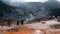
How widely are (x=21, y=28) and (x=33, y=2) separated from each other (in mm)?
568

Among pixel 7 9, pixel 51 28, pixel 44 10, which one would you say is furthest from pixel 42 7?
pixel 7 9

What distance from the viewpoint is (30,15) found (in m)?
2.95

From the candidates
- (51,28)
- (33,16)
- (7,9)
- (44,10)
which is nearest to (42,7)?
(44,10)

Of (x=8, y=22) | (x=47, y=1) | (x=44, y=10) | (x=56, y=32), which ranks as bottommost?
(x=56, y=32)

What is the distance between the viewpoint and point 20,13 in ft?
9.68

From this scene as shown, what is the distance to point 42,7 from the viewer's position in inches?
117

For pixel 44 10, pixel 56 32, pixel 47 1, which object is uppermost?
pixel 47 1

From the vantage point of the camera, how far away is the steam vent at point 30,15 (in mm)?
2934

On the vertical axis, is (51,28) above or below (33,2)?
below

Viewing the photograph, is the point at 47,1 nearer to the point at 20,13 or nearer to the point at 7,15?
the point at 20,13

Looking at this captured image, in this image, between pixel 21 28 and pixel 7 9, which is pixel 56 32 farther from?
pixel 7 9

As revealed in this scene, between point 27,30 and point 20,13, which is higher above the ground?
point 20,13

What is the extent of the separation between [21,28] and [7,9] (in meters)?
0.47

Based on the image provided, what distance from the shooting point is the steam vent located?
293 centimetres
